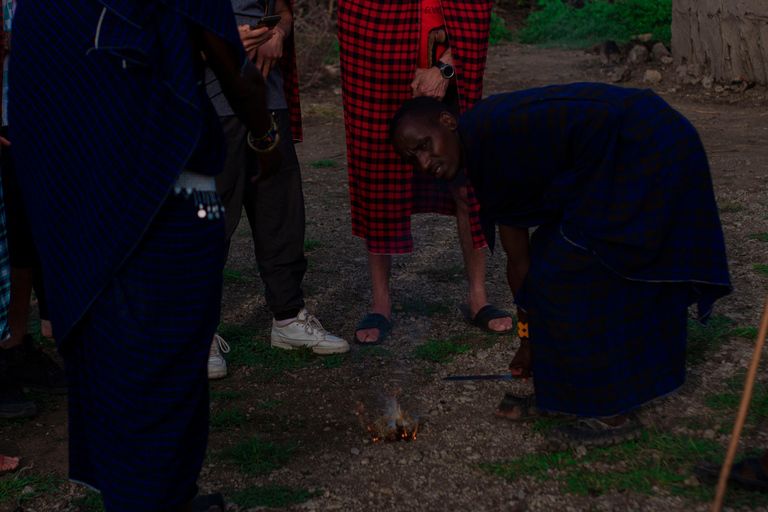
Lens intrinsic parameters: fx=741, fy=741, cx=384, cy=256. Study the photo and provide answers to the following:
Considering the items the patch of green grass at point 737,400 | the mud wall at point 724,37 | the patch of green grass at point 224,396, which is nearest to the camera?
the patch of green grass at point 737,400

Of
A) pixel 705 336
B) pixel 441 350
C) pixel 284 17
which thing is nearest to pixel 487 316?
pixel 441 350

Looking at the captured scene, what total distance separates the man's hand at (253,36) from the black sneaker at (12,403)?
1696 mm

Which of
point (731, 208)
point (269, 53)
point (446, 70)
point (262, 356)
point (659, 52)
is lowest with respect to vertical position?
point (262, 356)

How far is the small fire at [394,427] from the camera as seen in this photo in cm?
277

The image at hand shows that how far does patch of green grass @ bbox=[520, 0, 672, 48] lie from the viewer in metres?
11.5

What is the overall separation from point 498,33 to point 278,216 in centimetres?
1205

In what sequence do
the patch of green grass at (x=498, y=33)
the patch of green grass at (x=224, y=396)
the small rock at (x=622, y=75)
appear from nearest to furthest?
the patch of green grass at (x=224, y=396) < the small rock at (x=622, y=75) < the patch of green grass at (x=498, y=33)

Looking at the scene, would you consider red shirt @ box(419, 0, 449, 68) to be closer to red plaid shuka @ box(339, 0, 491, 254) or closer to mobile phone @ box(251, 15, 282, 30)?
red plaid shuka @ box(339, 0, 491, 254)

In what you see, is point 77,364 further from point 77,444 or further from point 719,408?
point 719,408

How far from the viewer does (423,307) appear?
4.04m

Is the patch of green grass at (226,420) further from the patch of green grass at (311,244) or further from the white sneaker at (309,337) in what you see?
the patch of green grass at (311,244)

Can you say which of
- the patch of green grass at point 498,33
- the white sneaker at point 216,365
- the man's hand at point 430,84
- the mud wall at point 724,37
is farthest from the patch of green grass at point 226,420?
the patch of green grass at point 498,33

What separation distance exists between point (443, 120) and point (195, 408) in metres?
1.42

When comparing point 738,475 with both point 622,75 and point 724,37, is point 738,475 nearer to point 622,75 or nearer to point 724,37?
point 724,37
